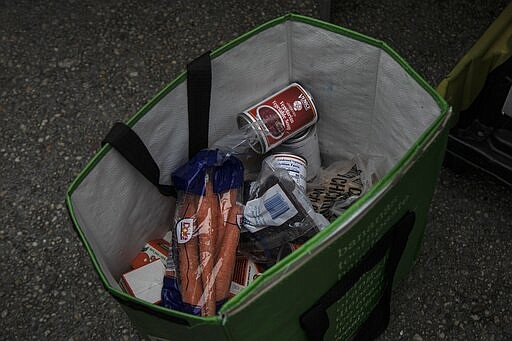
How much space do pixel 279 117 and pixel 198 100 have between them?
0.44 feet

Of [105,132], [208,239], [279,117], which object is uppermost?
[279,117]

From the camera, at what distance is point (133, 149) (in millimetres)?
864

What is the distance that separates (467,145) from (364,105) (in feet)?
0.83

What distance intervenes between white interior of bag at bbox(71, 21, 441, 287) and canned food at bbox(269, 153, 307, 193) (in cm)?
12

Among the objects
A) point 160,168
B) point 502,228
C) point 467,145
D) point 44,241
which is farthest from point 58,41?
point 502,228

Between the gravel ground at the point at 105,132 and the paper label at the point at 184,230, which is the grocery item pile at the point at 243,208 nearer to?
the paper label at the point at 184,230

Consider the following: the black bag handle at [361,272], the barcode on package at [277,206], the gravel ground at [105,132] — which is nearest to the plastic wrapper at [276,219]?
the barcode on package at [277,206]

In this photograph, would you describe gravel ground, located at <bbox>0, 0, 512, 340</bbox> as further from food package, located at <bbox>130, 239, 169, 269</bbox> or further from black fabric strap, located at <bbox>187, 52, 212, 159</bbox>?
black fabric strap, located at <bbox>187, 52, 212, 159</bbox>

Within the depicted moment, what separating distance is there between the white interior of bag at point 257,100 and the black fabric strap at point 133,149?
0.02 metres

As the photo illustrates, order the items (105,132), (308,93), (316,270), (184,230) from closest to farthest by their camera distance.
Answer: (316,270)
(184,230)
(308,93)
(105,132)

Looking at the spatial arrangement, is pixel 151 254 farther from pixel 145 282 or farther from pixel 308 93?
pixel 308 93

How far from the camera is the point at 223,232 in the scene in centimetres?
93

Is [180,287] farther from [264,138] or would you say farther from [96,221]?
[264,138]

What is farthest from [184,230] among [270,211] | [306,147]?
[306,147]
